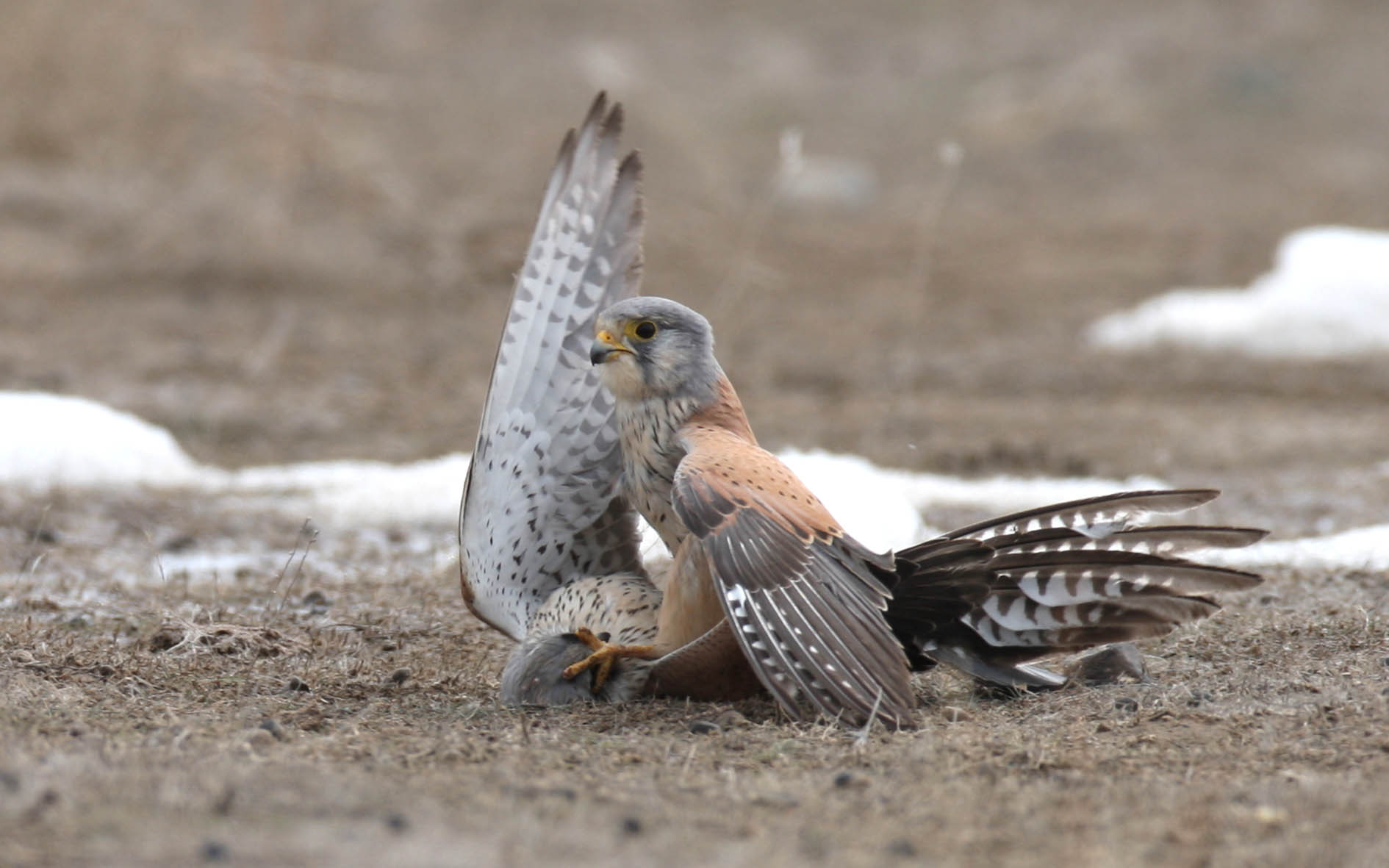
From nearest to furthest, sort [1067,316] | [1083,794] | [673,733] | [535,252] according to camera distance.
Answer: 1. [1083,794]
2. [673,733]
3. [535,252]
4. [1067,316]

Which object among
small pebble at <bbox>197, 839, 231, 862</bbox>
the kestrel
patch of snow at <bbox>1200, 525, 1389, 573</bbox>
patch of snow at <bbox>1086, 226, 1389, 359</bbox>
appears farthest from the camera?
patch of snow at <bbox>1086, 226, 1389, 359</bbox>

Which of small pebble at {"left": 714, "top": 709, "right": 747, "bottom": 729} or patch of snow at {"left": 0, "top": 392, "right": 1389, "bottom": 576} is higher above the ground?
patch of snow at {"left": 0, "top": 392, "right": 1389, "bottom": 576}

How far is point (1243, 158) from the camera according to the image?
2333cm

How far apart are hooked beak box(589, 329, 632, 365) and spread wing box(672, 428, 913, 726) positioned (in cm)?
45

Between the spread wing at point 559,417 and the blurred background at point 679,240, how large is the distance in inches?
105

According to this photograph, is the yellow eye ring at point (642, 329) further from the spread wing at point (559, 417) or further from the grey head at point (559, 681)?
the grey head at point (559, 681)

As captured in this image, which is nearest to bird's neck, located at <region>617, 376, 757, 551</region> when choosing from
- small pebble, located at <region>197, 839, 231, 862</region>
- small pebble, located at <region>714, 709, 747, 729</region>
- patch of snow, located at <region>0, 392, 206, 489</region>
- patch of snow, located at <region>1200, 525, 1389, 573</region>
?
small pebble, located at <region>714, 709, 747, 729</region>

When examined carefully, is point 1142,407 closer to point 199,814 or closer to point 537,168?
point 199,814

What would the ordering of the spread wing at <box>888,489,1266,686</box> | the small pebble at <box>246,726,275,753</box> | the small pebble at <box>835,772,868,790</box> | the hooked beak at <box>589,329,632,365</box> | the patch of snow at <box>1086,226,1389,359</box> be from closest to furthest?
the small pebble at <box>835,772,868,790</box> < the small pebble at <box>246,726,275,753</box> < the spread wing at <box>888,489,1266,686</box> < the hooked beak at <box>589,329,632,365</box> < the patch of snow at <box>1086,226,1389,359</box>

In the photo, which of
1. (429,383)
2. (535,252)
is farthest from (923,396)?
(535,252)

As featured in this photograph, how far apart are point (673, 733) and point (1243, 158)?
21.6 meters

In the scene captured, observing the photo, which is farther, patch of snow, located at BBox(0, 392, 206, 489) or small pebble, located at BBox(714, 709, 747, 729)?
patch of snow, located at BBox(0, 392, 206, 489)

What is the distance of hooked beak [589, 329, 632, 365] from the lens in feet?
14.3

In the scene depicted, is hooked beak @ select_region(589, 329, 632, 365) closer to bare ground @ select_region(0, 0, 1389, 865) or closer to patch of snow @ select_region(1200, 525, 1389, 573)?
bare ground @ select_region(0, 0, 1389, 865)
